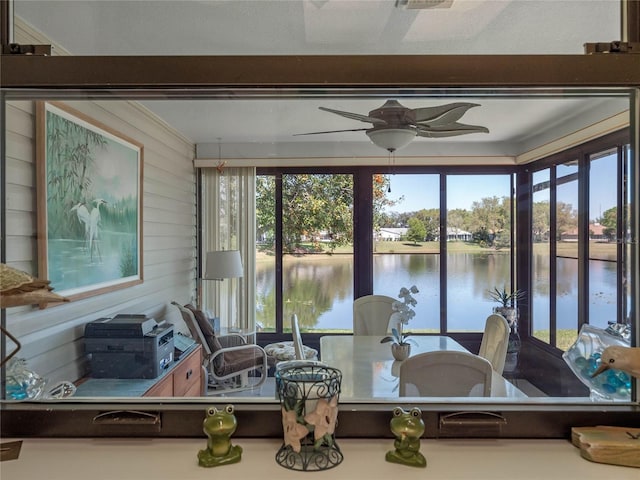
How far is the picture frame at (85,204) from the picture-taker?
5.71 feet

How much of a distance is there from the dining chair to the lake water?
4.83 ft

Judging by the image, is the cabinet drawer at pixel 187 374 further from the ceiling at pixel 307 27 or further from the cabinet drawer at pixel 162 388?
the ceiling at pixel 307 27

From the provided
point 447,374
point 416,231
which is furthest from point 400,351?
point 416,231

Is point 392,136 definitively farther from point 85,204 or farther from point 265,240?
point 85,204

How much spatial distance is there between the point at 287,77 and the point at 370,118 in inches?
63.2

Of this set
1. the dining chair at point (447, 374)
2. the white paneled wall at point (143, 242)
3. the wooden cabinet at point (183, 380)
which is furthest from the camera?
the wooden cabinet at point (183, 380)

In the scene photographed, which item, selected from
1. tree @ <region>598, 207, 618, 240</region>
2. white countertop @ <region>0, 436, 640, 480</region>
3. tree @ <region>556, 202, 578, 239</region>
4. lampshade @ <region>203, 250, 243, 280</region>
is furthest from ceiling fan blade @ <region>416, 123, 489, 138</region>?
white countertop @ <region>0, 436, 640, 480</region>

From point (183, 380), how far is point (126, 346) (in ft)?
1.20

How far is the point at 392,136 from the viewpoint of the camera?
8.36ft

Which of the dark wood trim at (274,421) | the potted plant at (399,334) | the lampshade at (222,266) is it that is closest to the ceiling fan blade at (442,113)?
the potted plant at (399,334)

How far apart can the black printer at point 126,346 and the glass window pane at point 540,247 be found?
123 inches

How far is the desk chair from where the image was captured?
8.21ft

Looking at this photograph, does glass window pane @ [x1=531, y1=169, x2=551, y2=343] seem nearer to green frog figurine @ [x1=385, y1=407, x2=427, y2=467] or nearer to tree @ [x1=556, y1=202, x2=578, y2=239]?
tree @ [x1=556, y1=202, x2=578, y2=239]

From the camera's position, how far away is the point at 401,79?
2.47 feet
